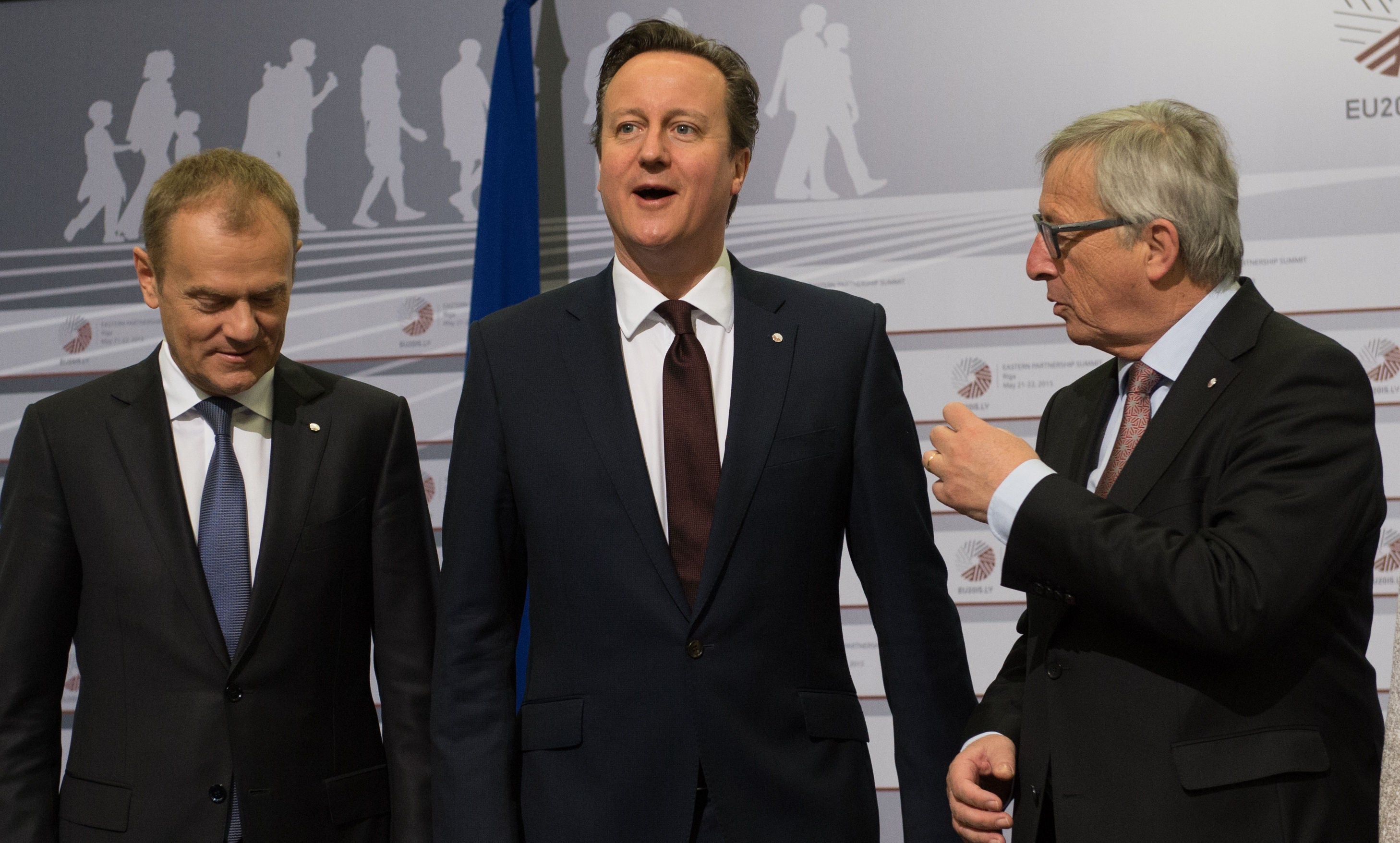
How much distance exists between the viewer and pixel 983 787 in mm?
1865

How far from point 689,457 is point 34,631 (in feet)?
3.50

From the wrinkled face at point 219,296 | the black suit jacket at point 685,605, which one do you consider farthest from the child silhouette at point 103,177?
the black suit jacket at point 685,605

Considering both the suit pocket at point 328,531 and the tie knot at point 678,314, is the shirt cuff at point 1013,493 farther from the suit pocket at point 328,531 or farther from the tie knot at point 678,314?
the suit pocket at point 328,531

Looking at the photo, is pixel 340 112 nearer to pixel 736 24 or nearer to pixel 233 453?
pixel 736 24

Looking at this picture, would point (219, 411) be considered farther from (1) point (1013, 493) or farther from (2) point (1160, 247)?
(2) point (1160, 247)

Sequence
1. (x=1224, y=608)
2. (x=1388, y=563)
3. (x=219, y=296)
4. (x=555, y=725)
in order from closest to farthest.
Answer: (x=1224, y=608) → (x=555, y=725) → (x=219, y=296) → (x=1388, y=563)

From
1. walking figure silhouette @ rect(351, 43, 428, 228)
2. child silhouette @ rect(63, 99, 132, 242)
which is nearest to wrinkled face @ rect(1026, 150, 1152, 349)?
walking figure silhouette @ rect(351, 43, 428, 228)

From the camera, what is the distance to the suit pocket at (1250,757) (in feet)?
5.24

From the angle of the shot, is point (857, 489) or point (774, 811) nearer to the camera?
point (774, 811)

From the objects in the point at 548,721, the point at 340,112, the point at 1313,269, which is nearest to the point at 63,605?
the point at 548,721

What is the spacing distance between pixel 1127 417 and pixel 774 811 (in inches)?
29.6

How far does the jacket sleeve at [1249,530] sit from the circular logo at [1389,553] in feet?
7.67

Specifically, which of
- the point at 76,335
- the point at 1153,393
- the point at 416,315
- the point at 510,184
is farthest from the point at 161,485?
the point at 76,335

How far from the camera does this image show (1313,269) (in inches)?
149
